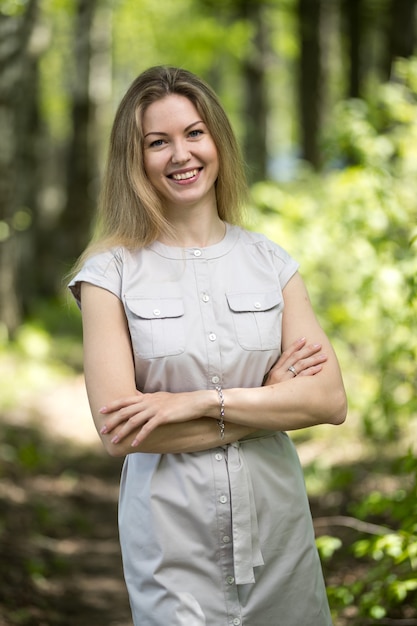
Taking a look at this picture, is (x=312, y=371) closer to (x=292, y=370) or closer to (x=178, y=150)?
(x=292, y=370)

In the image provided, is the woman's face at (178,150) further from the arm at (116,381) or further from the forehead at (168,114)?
the arm at (116,381)

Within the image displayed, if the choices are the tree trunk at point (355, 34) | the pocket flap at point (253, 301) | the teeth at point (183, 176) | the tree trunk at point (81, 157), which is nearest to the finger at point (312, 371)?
the pocket flap at point (253, 301)

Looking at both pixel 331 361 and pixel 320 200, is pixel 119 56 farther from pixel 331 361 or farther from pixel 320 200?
pixel 331 361

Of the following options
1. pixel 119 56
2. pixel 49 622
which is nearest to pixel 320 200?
pixel 49 622

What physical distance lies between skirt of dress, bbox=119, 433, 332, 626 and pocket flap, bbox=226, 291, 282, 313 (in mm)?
448

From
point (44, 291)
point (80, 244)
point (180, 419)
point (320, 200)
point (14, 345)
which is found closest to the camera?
point (180, 419)

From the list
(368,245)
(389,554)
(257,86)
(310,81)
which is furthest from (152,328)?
(257,86)

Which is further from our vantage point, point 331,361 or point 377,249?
point 377,249

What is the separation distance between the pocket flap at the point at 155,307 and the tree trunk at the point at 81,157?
1291 centimetres

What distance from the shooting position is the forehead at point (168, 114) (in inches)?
122

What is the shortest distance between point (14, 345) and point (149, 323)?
29.8ft

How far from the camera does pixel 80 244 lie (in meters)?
17.4

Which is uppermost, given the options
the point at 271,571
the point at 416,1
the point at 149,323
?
the point at 416,1

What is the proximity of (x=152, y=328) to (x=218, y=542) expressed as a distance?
0.73 metres
